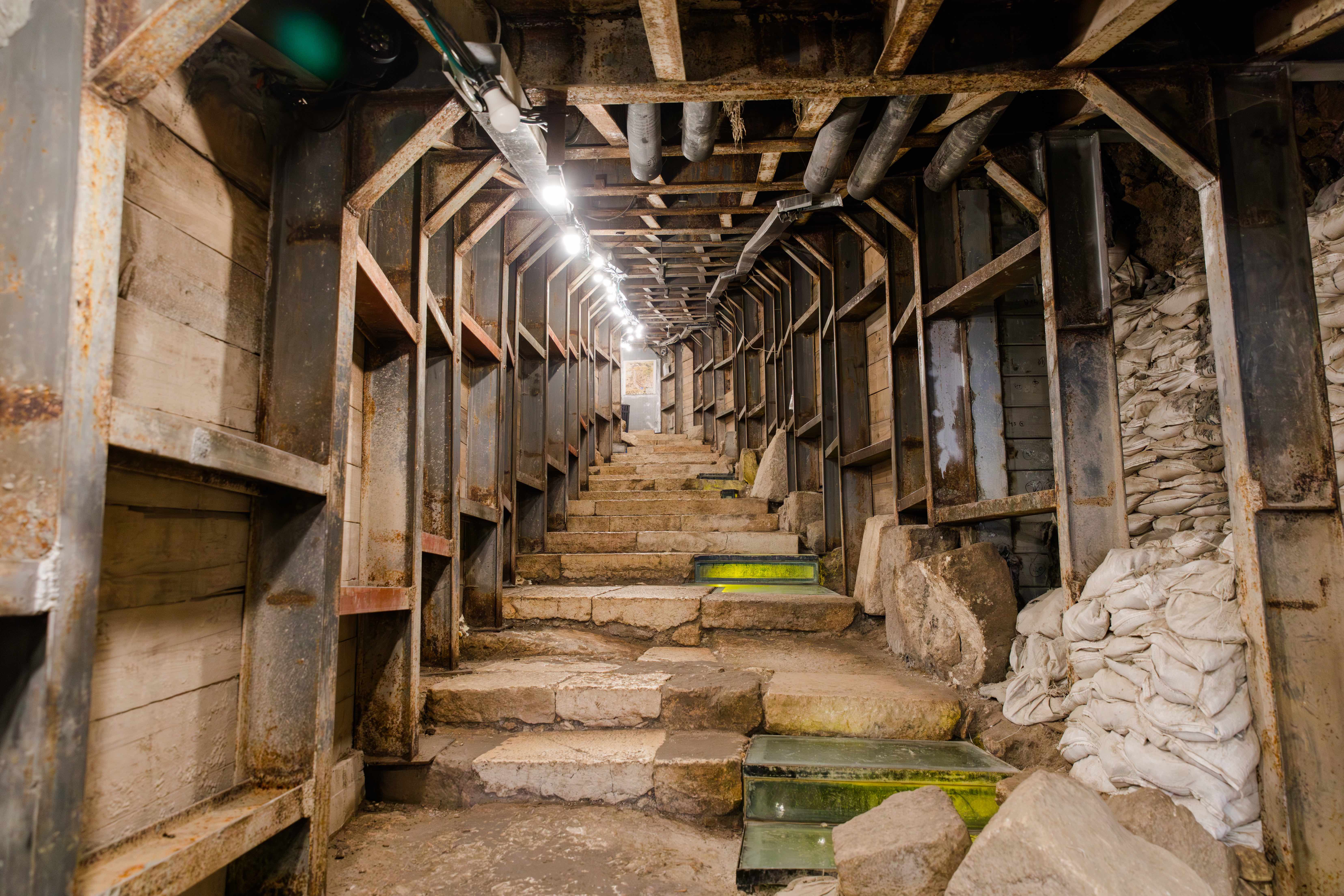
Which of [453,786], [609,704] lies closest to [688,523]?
[609,704]

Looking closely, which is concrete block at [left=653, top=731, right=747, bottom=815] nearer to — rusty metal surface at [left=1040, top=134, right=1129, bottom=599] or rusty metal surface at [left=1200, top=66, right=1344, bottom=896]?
rusty metal surface at [left=1040, top=134, right=1129, bottom=599]

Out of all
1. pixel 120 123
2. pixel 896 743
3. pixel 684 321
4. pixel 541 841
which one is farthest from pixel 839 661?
pixel 684 321

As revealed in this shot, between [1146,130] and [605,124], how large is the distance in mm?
2290

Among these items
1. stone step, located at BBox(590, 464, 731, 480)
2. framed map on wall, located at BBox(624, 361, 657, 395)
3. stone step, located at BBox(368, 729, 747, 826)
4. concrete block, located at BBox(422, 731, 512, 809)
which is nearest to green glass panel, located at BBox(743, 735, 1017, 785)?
stone step, located at BBox(368, 729, 747, 826)

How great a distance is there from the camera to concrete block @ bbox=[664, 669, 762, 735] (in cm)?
371

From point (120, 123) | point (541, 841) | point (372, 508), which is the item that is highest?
point (120, 123)

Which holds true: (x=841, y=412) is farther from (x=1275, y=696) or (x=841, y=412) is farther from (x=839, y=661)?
(x=1275, y=696)

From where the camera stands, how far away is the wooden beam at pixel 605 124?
11.7 ft

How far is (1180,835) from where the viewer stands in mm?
2277

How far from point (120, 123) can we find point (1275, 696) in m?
3.52

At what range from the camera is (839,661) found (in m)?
4.45

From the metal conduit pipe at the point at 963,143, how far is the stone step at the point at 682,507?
3813mm

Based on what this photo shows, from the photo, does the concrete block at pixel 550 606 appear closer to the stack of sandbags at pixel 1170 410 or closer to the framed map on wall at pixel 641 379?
the stack of sandbags at pixel 1170 410

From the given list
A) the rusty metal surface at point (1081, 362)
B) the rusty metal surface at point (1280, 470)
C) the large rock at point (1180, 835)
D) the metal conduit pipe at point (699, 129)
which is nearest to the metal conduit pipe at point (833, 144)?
the metal conduit pipe at point (699, 129)
